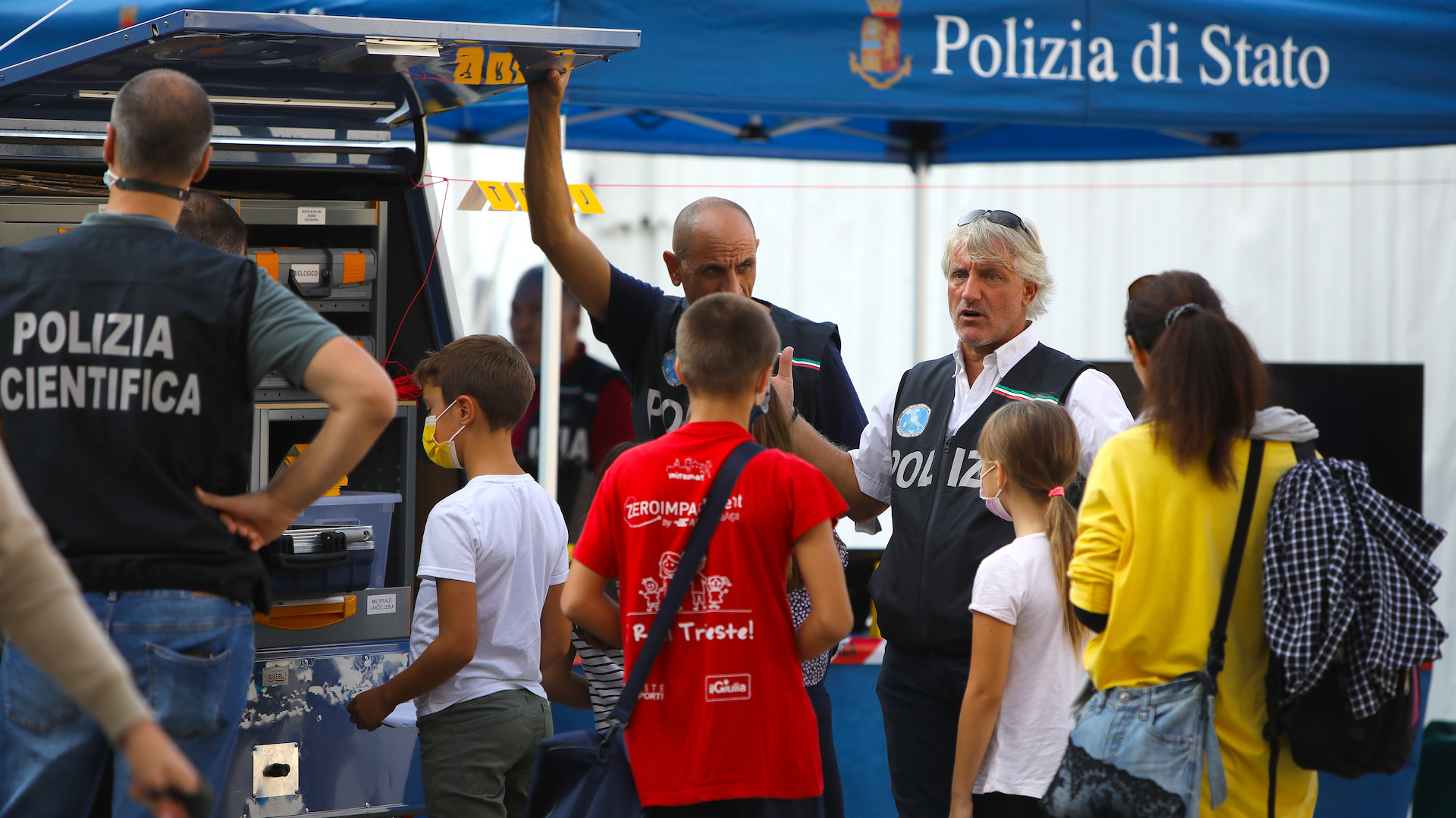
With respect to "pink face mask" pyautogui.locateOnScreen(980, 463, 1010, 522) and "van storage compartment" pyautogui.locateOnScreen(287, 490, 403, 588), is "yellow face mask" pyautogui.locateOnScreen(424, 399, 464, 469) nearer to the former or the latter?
"van storage compartment" pyautogui.locateOnScreen(287, 490, 403, 588)

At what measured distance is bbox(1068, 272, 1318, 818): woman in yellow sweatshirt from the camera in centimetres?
195

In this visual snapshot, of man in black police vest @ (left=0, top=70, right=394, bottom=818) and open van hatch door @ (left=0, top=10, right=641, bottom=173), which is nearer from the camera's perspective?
man in black police vest @ (left=0, top=70, right=394, bottom=818)

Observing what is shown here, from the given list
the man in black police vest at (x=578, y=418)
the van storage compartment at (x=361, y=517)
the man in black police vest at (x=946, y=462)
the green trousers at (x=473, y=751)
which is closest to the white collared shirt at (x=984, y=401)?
the man in black police vest at (x=946, y=462)

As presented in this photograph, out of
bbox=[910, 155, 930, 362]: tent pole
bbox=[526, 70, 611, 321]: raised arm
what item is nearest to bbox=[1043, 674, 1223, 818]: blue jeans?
bbox=[526, 70, 611, 321]: raised arm

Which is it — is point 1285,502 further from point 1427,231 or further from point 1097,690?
point 1427,231

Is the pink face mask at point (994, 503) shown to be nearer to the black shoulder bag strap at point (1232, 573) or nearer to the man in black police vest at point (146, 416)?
the black shoulder bag strap at point (1232, 573)

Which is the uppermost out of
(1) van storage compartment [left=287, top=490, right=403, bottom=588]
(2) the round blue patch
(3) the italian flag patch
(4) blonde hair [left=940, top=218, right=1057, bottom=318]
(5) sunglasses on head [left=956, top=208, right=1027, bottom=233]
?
(5) sunglasses on head [left=956, top=208, right=1027, bottom=233]

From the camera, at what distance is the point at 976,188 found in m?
5.93

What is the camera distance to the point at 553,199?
259 centimetres

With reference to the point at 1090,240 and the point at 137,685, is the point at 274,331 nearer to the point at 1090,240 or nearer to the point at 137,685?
the point at 137,685

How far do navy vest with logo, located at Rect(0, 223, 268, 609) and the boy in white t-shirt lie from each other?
76cm

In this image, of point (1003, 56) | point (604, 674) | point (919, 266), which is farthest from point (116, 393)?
point (919, 266)

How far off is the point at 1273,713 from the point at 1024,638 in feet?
1.69

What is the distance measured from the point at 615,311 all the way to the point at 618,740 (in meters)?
1.00
